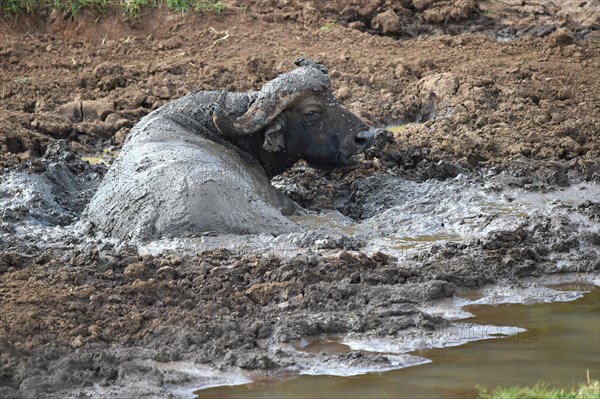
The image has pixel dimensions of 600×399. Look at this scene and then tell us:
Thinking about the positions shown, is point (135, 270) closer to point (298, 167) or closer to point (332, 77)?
point (298, 167)

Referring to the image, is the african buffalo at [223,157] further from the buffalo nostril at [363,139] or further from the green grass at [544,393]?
the green grass at [544,393]

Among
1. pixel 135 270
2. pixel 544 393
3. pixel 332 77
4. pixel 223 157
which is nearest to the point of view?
pixel 544 393

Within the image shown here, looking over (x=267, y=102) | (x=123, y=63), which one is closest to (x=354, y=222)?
(x=267, y=102)

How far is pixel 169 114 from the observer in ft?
32.4

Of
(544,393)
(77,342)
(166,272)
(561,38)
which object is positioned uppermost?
(561,38)

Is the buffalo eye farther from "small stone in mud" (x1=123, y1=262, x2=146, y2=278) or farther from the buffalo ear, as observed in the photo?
"small stone in mud" (x1=123, y1=262, x2=146, y2=278)

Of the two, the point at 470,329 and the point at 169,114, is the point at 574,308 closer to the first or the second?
the point at 470,329

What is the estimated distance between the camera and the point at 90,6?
51.9 ft

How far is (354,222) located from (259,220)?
1.21 metres

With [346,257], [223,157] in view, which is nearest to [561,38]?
[223,157]

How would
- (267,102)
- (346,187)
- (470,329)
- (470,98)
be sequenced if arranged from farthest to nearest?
(470,98)
(346,187)
(267,102)
(470,329)

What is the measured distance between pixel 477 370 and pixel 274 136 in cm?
402

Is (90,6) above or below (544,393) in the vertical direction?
above

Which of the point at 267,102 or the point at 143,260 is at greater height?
the point at 267,102
